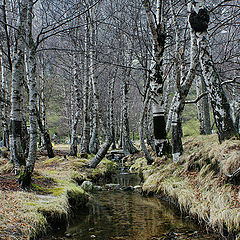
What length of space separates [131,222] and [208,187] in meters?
1.80

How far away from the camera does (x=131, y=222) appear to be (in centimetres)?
446

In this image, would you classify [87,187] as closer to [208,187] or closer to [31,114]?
[31,114]

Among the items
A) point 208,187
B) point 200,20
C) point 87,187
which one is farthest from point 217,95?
point 87,187

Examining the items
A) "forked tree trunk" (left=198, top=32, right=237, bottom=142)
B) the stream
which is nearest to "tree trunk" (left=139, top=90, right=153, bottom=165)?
the stream

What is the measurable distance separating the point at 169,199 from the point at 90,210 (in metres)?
2.09

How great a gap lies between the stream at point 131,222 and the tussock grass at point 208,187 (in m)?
0.29

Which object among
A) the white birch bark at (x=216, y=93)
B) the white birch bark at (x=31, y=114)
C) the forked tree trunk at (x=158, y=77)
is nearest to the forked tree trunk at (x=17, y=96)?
the white birch bark at (x=31, y=114)

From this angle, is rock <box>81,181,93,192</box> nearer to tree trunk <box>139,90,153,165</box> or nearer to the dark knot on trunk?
tree trunk <box>139,90,153,165</box>

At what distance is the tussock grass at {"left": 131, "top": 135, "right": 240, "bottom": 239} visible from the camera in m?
3.54

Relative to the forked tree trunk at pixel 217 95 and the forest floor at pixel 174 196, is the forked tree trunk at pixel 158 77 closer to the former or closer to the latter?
the forest floor at pixel 174 196

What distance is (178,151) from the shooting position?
7.12m

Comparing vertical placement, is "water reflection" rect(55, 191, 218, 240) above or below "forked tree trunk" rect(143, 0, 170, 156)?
below

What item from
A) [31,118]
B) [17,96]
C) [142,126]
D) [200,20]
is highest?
[200,20]

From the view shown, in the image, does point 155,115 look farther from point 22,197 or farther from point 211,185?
point 22,197
